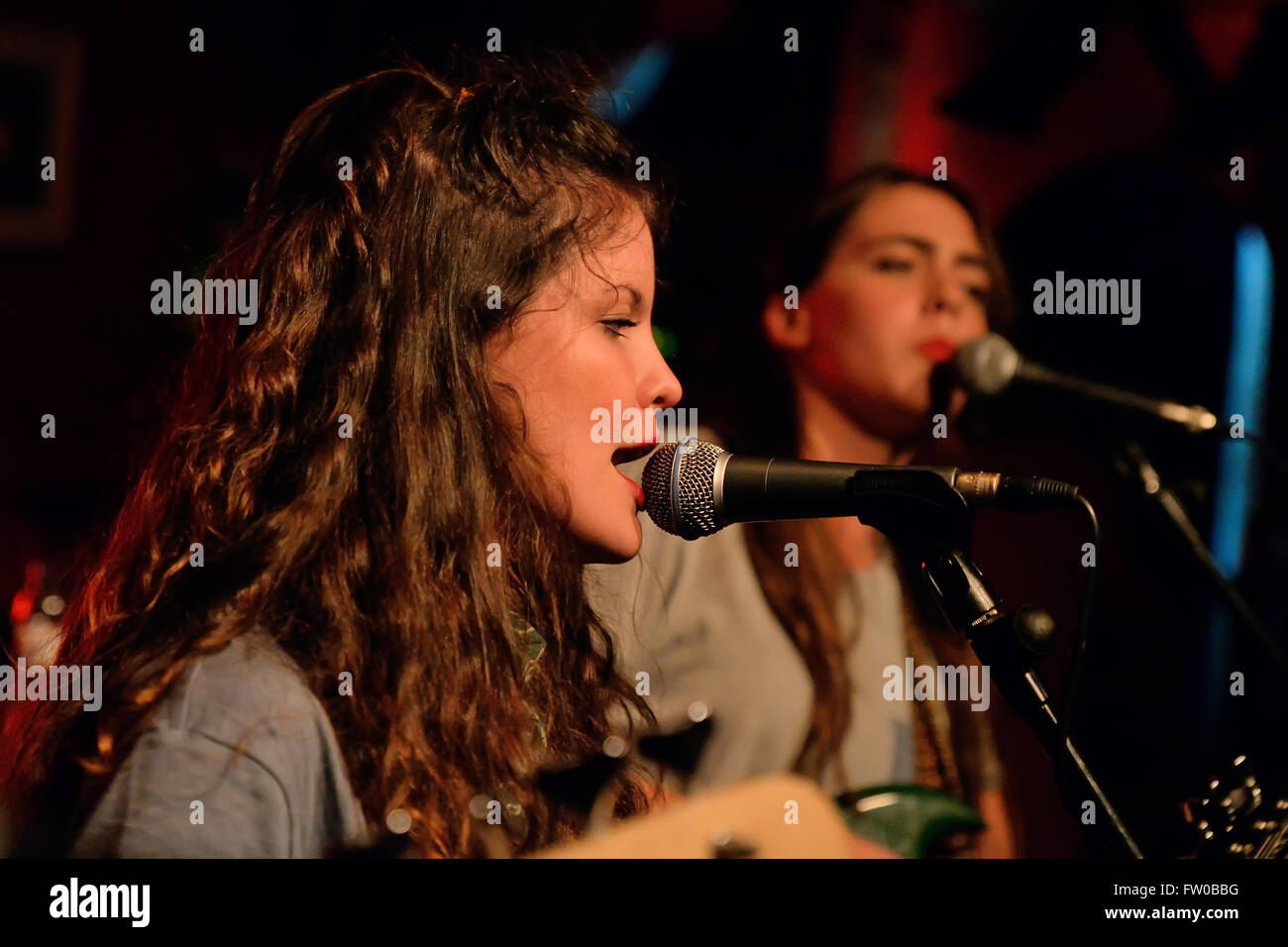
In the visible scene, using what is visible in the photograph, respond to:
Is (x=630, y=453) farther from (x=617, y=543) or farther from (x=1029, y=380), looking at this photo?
(x=1029, y=380)

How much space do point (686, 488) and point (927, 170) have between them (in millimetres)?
1644

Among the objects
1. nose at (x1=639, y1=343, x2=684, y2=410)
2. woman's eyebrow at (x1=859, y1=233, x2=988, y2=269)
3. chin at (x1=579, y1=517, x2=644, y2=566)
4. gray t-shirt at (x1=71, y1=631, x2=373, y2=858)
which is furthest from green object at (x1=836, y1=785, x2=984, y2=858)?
woman's eyebrow at (x1=859, y1=233, x2=988, y2=269)

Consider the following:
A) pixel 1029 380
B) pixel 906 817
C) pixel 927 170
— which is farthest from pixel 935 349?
pixel 906 817

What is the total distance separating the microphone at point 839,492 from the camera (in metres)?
1.22

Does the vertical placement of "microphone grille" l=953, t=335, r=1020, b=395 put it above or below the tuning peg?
above

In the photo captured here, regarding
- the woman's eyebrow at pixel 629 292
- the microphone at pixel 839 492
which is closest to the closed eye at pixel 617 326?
the woman's eyebrow at pixel 629 292

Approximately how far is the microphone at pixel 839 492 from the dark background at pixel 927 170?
834mm

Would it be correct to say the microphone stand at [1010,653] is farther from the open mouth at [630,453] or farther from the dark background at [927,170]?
the dark background at [927,170]

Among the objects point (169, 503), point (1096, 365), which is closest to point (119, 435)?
point (169, 503)

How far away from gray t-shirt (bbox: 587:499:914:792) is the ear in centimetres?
40

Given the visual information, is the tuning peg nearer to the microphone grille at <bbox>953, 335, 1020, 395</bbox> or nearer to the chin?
the chin

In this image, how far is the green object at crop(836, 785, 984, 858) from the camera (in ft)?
5.59

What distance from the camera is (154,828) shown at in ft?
3.82
